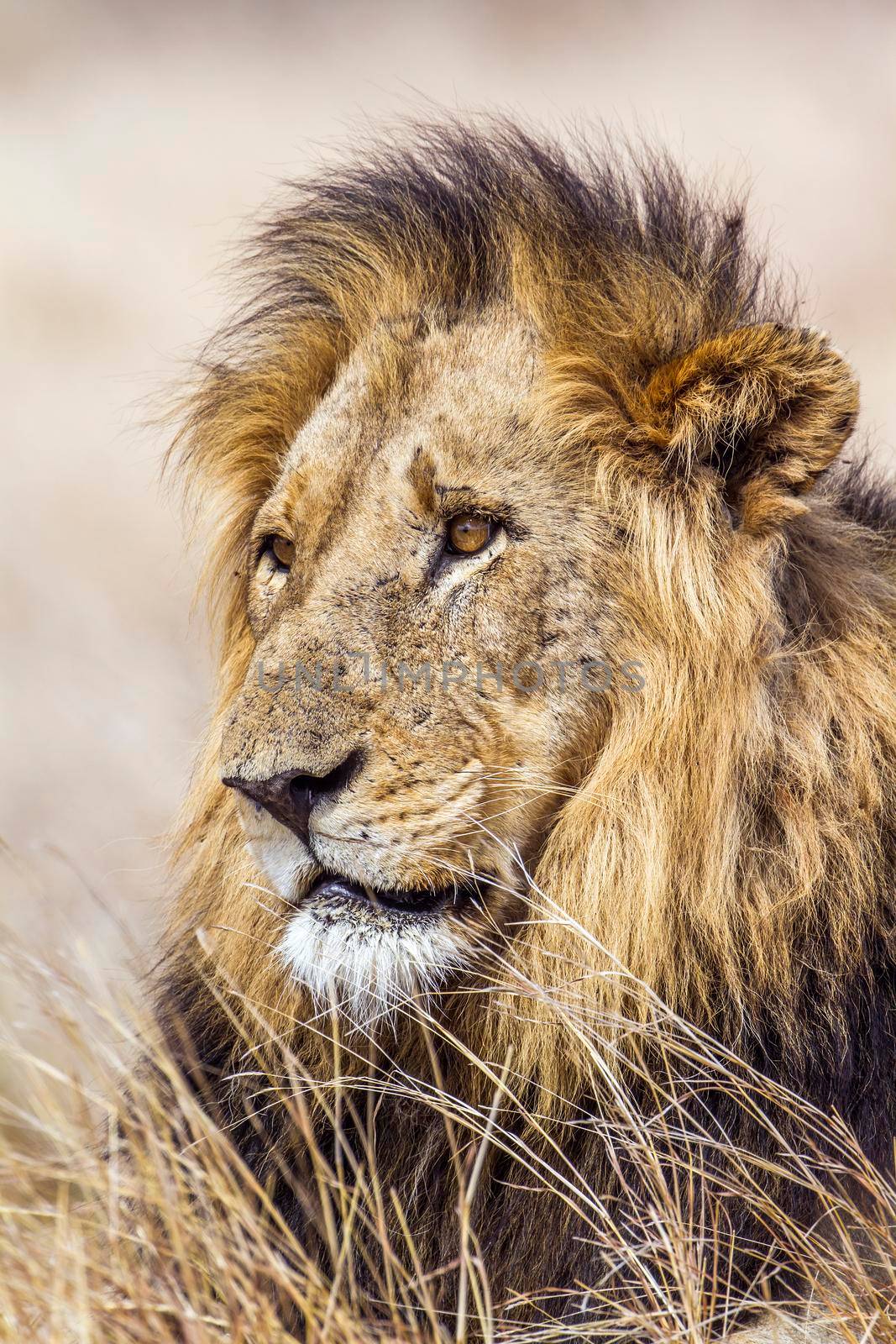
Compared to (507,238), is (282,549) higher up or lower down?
lower down

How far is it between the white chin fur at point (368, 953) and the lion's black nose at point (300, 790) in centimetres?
17

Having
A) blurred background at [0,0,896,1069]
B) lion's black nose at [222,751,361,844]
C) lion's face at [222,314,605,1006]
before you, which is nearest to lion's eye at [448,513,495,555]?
lion's face at [222,314,605,1006]

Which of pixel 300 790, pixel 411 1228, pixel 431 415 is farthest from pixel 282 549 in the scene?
pixel 411 1228

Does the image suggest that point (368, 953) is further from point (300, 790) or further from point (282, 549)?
point (282, 549)

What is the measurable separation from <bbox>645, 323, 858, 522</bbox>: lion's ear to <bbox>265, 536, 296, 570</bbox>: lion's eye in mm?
802

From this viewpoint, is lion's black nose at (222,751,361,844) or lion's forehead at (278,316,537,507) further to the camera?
lion's forehead at (278,316,537,507)

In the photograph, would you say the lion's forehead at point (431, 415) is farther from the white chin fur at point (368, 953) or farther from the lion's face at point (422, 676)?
the white chin fur at point (368, 953)

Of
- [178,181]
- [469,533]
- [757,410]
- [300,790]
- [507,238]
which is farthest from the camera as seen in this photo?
[178,181]

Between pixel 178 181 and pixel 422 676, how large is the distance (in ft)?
54.1

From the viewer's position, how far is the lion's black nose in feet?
7.27

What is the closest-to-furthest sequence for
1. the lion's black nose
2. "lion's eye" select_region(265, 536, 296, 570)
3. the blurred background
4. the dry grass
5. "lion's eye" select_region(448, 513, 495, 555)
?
the dry grass → the lion's black nose → "lion's eye" select_region(448, 513, 495, 555) → "lion's eye" select_region(265, 536, 296, 570) → the blurred background

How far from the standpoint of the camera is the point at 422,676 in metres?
2.37

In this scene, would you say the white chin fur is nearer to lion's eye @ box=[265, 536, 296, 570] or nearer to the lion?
the lion

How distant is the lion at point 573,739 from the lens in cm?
231
